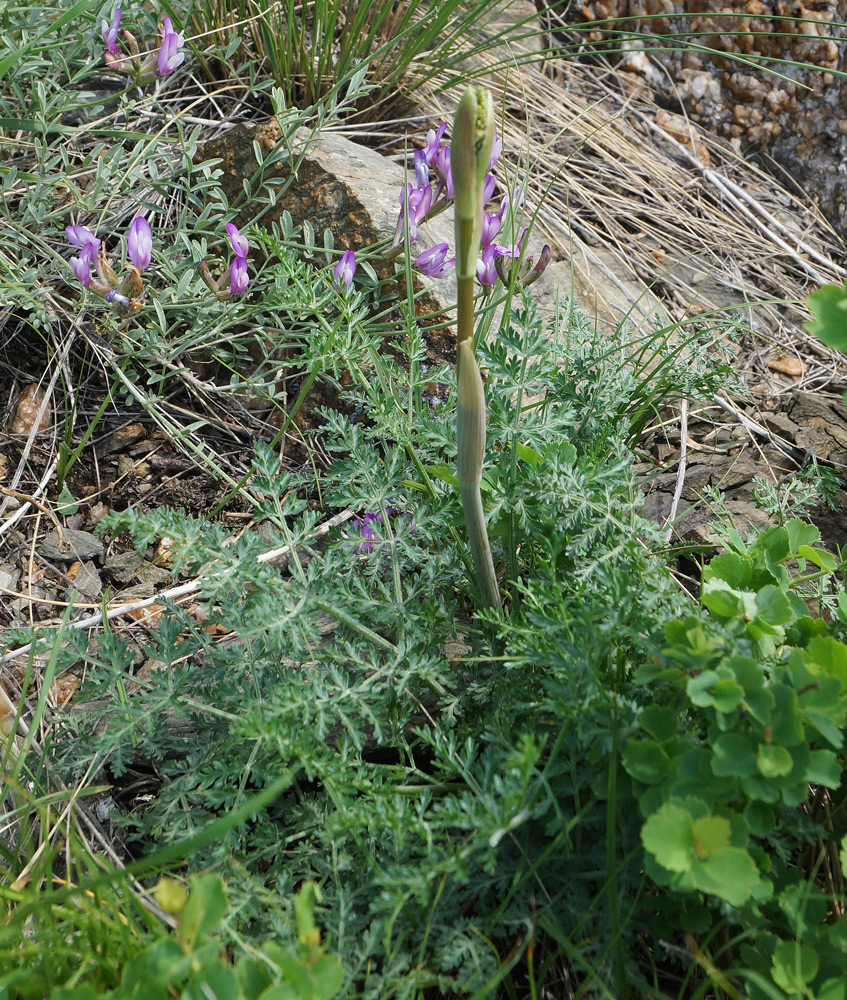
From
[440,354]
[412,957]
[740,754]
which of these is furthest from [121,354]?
[740,754]

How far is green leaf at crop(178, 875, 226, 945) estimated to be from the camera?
2.93 feet

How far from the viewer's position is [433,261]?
2133mm

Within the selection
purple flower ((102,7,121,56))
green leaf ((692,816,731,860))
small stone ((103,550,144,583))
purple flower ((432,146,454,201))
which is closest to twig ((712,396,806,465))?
purple flower ((432,146,454,201))

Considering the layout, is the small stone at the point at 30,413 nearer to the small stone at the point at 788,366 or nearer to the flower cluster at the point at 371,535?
the flower cluster at the point at 371,535

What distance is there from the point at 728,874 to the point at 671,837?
3.0 inches

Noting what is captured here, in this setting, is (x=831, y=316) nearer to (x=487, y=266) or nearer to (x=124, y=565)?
(x=487, y=266)

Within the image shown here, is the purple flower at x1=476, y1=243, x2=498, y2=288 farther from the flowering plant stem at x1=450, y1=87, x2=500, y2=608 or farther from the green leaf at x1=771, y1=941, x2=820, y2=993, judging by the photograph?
the green leaf at x1=771, y1=941, x2=820, y2=993

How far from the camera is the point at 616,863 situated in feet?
3.71

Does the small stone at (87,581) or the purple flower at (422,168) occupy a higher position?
the purple flower at (422,168)

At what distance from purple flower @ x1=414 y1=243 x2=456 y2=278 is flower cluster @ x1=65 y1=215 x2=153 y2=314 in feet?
2.37

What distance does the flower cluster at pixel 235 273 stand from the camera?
6.83ft

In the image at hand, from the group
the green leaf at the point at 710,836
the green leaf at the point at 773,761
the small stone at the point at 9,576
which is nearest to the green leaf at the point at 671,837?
the green leaf at the point at 710,836

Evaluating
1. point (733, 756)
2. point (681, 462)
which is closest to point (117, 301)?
point (681, 462)

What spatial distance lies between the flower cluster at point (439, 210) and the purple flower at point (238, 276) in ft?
1.38
